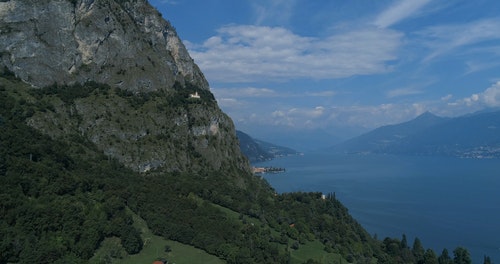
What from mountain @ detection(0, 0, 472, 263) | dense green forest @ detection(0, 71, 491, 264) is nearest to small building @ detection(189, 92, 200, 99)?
mountain @ detection(0, 0, 472, 263)

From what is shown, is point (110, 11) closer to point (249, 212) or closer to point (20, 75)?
point (20, 75)

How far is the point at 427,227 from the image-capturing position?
126 metres

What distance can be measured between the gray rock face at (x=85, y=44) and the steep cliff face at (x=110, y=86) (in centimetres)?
22

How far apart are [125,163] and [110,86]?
2389 centimetres

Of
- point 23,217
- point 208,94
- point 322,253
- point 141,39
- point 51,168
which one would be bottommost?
point 322,253

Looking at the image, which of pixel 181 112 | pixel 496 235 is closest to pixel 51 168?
pixel 181 112

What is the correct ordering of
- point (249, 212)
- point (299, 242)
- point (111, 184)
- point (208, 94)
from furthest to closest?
point (208, 94), point (249, 212), point (299, 242), point (111, 184)

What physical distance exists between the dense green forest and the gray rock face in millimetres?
4251

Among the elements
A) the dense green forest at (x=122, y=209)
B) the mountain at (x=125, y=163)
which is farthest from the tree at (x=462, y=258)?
the mountain at (x=125, y=163)

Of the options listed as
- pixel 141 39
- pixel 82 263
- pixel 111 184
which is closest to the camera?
pixel 82 263

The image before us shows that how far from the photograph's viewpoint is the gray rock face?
98525 millimetres

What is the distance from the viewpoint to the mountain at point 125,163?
203ft

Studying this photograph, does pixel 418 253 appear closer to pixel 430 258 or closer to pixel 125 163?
pixel 430 258

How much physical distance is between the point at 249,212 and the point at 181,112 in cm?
3474
